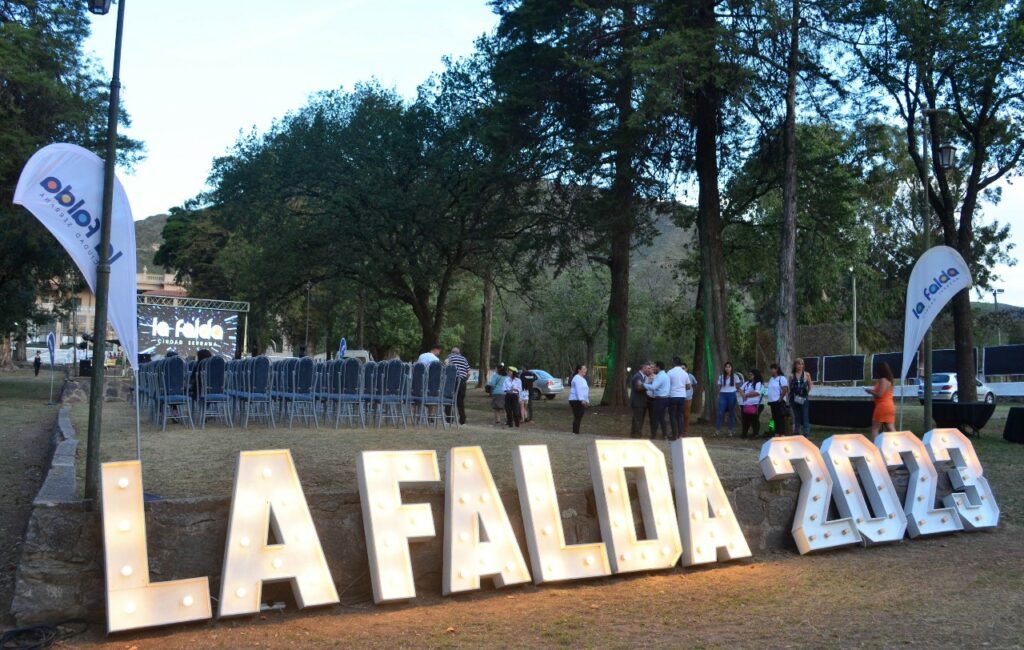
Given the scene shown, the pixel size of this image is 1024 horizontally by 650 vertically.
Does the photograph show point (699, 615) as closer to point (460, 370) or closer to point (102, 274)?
point (102, 274)

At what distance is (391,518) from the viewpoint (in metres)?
6.26

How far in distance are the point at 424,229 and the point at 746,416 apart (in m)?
12.8

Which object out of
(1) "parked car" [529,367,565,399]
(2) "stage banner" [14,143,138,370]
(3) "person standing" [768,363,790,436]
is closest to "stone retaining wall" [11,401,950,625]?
(2) "stage banner" [14,143,138,370]

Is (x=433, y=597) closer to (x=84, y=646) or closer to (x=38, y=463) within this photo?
(x=84, y=646)

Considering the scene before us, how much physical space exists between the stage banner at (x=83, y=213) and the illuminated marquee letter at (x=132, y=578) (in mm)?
1107

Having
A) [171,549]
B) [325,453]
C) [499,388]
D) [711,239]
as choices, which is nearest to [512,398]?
[499,388]

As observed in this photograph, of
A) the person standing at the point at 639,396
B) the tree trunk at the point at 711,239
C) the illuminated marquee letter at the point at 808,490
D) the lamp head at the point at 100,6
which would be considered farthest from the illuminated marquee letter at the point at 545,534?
the tree trunk at the point at 711,239

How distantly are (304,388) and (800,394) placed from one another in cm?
891

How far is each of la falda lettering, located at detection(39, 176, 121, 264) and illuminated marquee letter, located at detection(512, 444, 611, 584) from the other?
3.30 meters

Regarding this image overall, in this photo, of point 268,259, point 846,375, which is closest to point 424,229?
point 268,259

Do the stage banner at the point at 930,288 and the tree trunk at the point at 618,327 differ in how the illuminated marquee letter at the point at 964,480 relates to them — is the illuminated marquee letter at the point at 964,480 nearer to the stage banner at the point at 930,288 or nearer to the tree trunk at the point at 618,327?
the stage banner at the point at 930,288

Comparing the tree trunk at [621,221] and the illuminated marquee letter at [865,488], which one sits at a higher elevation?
the tree trunk at [621,221]

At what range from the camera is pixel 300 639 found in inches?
211

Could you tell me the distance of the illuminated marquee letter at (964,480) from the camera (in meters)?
8.93
